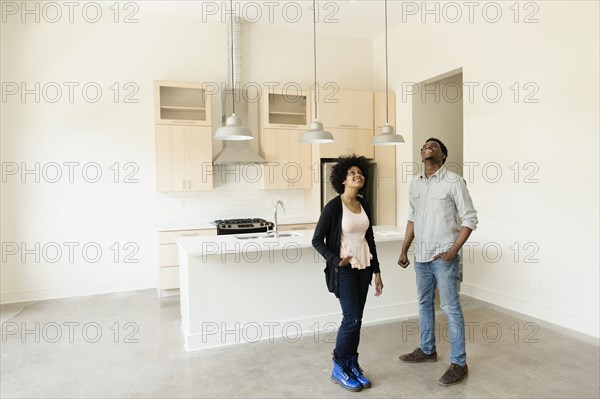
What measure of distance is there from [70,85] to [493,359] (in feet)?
18.8

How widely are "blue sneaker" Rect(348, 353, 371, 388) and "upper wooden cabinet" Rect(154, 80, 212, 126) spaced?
12.7ft

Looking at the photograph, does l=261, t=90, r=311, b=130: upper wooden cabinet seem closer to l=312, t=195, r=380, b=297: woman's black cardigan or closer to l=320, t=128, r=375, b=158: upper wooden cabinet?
l=320, t=128, r=375, b=158: upper wooden cabinet

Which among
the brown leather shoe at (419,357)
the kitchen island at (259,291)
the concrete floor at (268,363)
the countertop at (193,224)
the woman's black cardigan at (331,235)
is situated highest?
the woman's black cardigan at (331,235)

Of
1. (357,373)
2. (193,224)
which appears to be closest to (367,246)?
(357,373)

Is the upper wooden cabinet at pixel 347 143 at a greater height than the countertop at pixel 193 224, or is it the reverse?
the upper wooden cabinet at pixel 347 143

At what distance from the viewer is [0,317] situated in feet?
15.6

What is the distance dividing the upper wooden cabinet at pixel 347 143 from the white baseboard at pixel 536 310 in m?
2.44

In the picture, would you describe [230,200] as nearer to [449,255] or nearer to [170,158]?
[170,158]

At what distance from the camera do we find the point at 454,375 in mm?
3070

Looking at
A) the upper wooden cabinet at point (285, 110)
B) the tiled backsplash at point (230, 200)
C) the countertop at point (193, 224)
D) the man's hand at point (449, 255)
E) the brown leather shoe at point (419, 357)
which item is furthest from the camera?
the upper wooden cabinet at point (285, 110)

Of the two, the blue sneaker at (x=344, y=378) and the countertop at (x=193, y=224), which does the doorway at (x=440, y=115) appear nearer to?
the countertop at (x=193, y=224)

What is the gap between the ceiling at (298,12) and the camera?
5730 mm

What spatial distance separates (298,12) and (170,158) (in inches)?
110

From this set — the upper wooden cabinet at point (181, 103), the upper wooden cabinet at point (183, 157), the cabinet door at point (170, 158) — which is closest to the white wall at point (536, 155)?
the upper wooden cabinet at point (181, 103)
